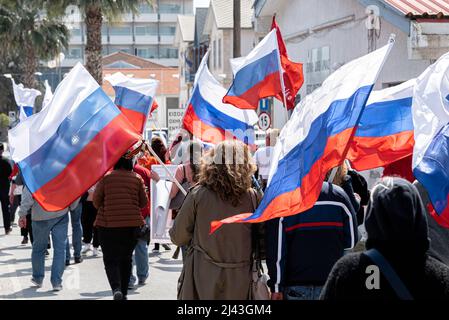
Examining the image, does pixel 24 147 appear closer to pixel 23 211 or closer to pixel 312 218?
pixel 312 218

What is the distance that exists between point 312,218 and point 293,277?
0.37 meters

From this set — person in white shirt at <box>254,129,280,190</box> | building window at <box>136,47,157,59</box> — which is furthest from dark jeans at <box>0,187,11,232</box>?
building window at <box>136,47,157,59</box>

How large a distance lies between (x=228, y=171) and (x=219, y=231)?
0.41 metres

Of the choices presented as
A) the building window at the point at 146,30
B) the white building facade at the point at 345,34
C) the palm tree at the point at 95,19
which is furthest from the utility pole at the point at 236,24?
the building window at the point at 146,30

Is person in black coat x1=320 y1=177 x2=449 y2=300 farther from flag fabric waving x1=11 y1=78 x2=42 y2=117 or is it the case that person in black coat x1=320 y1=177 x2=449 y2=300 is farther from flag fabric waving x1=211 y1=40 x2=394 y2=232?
flag fabric waving x1=11 y1=78 x2=42 y2=117

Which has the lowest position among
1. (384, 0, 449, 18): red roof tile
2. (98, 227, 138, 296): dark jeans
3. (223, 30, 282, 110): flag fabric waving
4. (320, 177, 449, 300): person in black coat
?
(98, 227, 138, 296): dark jeans

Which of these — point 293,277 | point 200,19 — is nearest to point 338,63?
point 293,277

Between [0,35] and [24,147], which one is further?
[0,35]

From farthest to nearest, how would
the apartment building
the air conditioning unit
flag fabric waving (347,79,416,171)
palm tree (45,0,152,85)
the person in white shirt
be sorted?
the apartment building < palm tree (45,0,152,85) < the air conditioning unit < the person in white shirt < flag fabric waving (347,79,416,171)

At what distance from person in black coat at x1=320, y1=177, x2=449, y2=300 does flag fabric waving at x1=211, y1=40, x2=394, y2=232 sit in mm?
1464

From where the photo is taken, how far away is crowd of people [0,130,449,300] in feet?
12.3

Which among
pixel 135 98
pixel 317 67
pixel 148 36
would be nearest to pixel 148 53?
pixel 148 36

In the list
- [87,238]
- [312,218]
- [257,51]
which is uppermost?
[257,51]

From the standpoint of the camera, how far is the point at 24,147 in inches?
284
